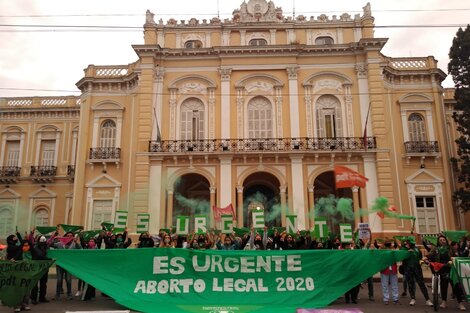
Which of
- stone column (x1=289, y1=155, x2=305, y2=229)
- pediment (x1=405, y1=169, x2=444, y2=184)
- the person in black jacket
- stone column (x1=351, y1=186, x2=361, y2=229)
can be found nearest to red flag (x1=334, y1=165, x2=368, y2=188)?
stone column (x1=351, y1=186, x2=361, y2=229)

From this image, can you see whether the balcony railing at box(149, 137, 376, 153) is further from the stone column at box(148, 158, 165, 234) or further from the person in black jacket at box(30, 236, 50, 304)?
the person in black jacket at box(30, 236, 50, 304)

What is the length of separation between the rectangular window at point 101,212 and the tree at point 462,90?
62.3 ft

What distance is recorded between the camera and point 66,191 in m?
29.3

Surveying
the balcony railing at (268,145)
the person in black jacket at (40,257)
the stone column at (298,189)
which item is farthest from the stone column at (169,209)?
the person in black jacket at (40,257)

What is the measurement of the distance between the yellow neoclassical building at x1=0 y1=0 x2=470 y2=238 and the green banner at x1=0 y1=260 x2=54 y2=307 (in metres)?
12.5

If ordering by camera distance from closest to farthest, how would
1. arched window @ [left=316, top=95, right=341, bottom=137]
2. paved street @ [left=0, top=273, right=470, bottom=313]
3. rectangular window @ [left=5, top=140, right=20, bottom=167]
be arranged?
paved street @ [left=0, top=273, right=470, bottom=313] → arched window @ [left=316, top=95, right=341, bottom=137] → rectangular window @ [left=5, top=140, right=20, bottom=167]

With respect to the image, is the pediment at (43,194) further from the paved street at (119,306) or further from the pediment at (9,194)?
the paved street at (119,306)

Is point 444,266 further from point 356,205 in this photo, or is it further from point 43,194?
point 43,194

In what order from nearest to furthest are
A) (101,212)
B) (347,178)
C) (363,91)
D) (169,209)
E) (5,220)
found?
1. (347,178)
2. (169,209)
3. (101,212)
4. (363,91)
5. (5,220)

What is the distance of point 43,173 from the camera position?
97.2ft

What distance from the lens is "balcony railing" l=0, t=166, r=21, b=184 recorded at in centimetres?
2953

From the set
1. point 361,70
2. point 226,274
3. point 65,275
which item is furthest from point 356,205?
point 65,275

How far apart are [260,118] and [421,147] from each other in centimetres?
914

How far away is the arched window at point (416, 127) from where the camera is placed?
24172mm
